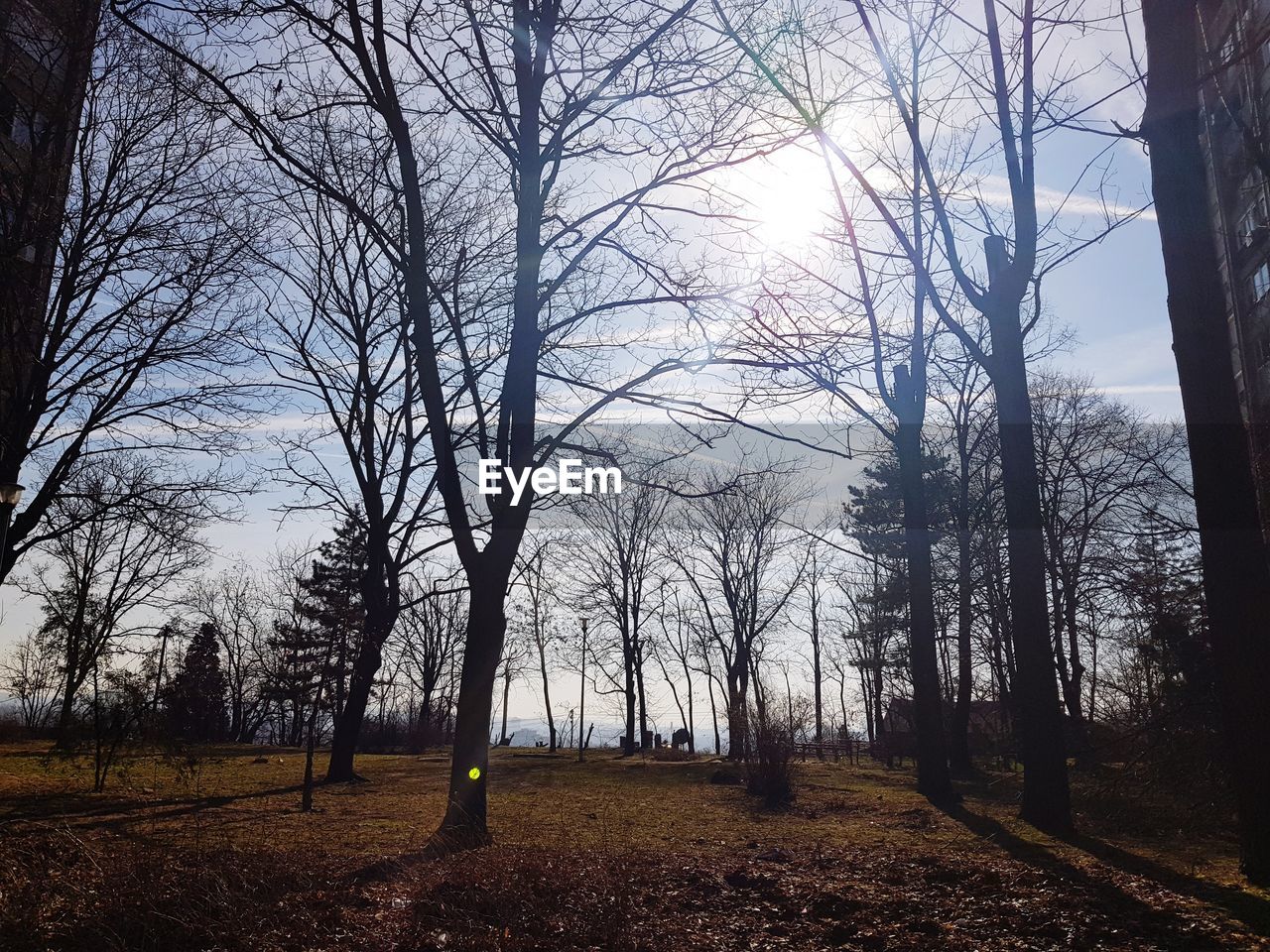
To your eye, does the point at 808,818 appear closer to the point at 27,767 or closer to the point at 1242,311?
the point at 27,767

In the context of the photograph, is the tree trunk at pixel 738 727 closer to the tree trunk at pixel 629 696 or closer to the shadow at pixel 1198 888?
the shadow at pixel 1198 888

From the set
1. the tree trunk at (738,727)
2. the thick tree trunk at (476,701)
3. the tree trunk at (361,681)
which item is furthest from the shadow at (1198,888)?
the tree trunk at (361,681)

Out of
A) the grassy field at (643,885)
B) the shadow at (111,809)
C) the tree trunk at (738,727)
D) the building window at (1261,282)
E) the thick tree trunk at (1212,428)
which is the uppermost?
the building window at (1261,282)

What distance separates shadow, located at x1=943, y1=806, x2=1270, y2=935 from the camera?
5.23m

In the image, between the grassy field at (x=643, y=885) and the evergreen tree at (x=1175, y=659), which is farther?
the evergreen tree at (x=1175, y=659)

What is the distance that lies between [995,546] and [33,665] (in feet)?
150

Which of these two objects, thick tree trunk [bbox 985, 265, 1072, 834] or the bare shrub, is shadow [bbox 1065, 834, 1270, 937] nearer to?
thick tree trunk [bbox 985, 265, 1072, 834]

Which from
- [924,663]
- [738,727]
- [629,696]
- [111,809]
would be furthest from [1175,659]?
[629,696]

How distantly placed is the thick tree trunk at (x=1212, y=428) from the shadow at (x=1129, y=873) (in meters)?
0.52

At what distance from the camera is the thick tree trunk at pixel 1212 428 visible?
19.9ft

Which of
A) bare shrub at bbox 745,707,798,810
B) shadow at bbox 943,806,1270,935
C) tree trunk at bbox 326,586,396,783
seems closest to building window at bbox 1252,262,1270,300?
bare shrub at bbox 745,707,798,810

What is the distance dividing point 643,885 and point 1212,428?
5.45 meters

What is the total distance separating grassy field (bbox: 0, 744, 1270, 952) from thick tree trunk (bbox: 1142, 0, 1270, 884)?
1.03 meters

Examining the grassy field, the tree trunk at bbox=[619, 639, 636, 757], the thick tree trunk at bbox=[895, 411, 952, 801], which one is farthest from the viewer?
the tree trunk at bbox=[619, 639, 636, 757]
